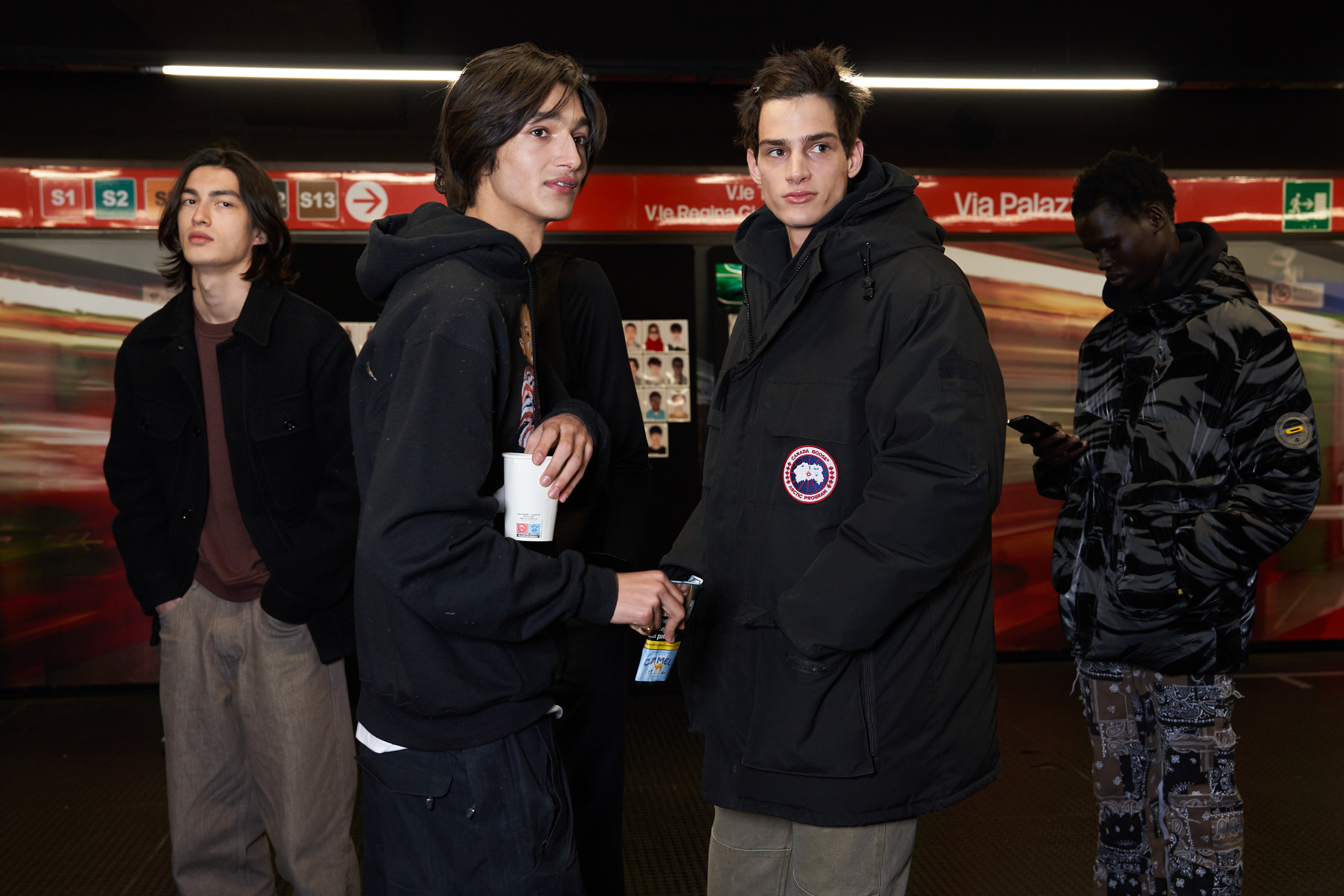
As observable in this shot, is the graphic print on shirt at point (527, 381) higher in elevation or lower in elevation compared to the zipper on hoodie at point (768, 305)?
lower

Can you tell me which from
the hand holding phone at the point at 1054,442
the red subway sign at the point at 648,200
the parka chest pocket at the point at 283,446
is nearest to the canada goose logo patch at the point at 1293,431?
the hand holding phone at the point at 1054,442

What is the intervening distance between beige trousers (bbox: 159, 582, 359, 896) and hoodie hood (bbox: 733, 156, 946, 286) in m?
1.41

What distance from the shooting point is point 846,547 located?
1.54 m

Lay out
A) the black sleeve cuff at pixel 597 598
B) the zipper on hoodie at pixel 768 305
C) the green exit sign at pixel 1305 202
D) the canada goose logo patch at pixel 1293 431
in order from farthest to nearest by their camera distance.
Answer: the green exit sign at pixel 1305 202 < the canada goose logo patch at pixel 1293 431 < the zipper on hoodie at pixel 768 305 < the black sleeve cuff at pixel 597 598

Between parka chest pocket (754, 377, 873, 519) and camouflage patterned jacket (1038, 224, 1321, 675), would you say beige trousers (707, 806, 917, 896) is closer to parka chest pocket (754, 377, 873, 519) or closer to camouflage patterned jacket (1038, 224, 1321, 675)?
parka chest pocket (754, 377, 873, 519)

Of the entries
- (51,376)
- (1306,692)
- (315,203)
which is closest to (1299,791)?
(1306,692)

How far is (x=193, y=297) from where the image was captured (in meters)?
2.43

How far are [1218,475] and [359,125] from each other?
412cm

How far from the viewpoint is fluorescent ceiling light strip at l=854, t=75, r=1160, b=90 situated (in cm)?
445

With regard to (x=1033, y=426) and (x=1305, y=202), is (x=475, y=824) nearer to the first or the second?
(x=1033, y=426)

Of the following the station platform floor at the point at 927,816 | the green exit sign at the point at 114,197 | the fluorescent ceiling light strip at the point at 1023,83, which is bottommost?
the station platform floor at the point at 927,816

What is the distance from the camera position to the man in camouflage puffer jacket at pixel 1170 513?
214cm

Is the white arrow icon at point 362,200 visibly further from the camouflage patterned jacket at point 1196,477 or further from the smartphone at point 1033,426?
the camouflage patterned jacket at point 1196,477

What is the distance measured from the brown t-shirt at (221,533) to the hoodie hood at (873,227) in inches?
52.9
